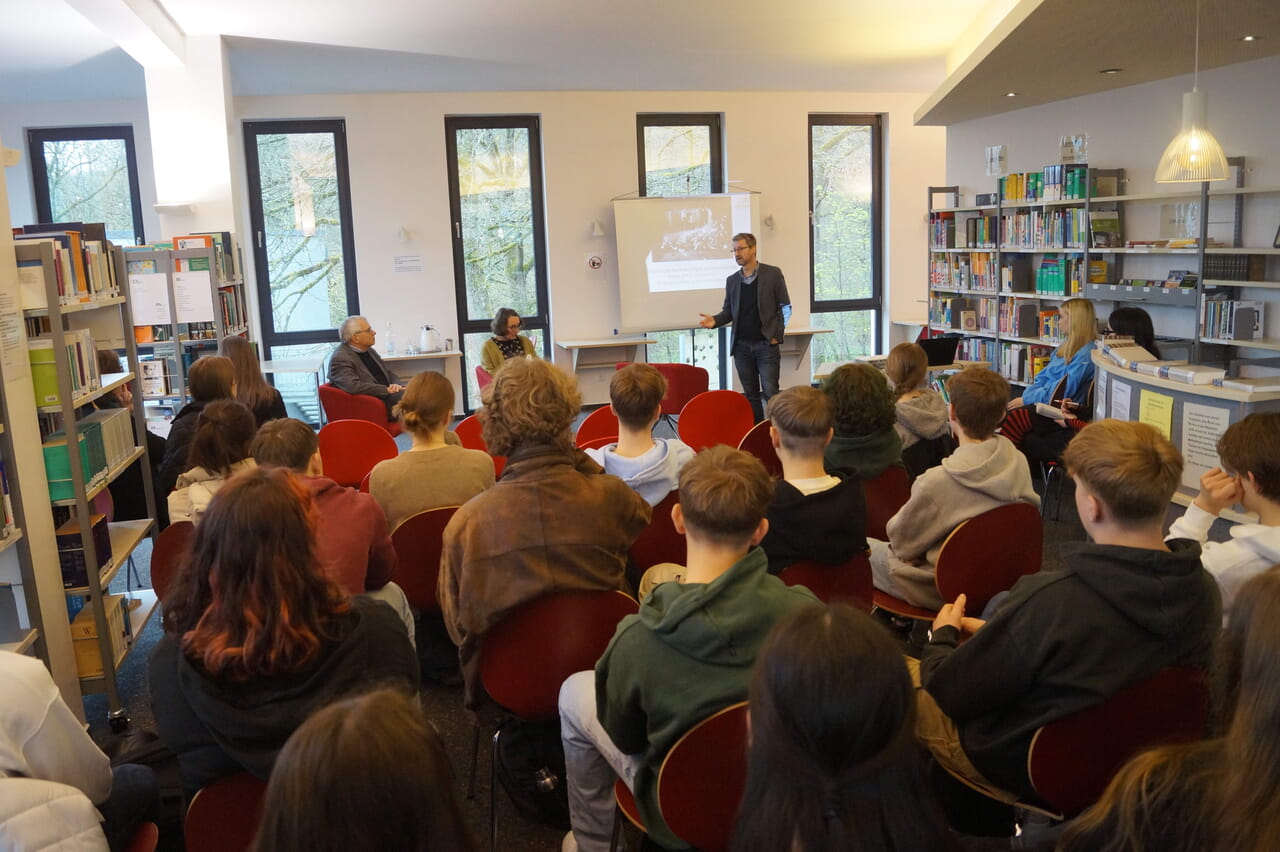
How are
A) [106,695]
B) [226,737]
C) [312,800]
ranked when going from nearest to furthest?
[312,800], [226,737], [106,695]

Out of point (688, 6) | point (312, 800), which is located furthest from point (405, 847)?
point (688, 6)

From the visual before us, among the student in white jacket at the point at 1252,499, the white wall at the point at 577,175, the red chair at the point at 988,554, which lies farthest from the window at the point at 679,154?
the student in white jacket at the point at 1252,499

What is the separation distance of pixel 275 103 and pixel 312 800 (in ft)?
29.2

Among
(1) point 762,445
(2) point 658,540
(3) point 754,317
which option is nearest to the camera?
(2) point 658,540

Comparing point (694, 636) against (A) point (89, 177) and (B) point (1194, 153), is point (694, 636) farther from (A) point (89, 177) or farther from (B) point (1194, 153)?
(A) point (89, 177)

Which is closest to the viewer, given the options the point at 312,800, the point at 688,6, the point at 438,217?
the point at 312,800

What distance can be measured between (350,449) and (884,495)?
2.47 metres

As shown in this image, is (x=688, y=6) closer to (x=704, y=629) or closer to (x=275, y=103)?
(x=275, y=103)

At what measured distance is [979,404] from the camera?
3.06 meters

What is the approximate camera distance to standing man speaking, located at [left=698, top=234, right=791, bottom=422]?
766cm

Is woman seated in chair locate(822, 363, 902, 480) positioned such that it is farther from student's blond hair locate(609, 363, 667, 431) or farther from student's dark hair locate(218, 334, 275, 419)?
student's dark hair locate(218, 334, 275, 419)

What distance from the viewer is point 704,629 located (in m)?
1.69

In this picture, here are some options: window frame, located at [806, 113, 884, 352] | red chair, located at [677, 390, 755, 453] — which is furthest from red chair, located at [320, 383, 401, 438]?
window frame, located at [806, 113, 884, 352]

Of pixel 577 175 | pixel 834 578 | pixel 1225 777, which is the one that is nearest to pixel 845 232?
pixel 577 175
